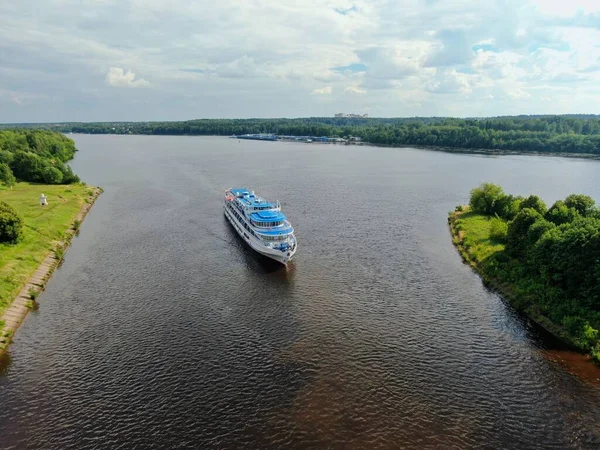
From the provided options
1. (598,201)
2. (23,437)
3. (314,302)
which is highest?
(598,201)

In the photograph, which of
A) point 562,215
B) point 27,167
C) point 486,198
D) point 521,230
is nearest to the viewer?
point 521,230

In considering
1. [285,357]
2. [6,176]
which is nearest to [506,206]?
[285,357]

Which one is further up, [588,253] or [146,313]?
[588,253]

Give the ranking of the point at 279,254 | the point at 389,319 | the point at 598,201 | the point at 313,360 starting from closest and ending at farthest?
1. the point at 313,360
2. the point at 389,319
3. the point at 279,254
4. the point at 598,201

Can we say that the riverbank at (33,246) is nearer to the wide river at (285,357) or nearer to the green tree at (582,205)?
the wide river at (285,357)

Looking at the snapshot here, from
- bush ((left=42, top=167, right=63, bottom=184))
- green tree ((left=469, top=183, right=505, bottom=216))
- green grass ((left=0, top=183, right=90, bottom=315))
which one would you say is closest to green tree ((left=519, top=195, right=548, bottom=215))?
green tree ((left=469, top=183, right=505, bottom=216))

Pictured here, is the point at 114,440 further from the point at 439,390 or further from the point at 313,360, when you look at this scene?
the point at 439,390

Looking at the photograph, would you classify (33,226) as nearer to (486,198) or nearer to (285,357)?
(285,357)

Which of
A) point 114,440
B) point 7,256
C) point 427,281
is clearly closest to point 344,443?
point 114,440
